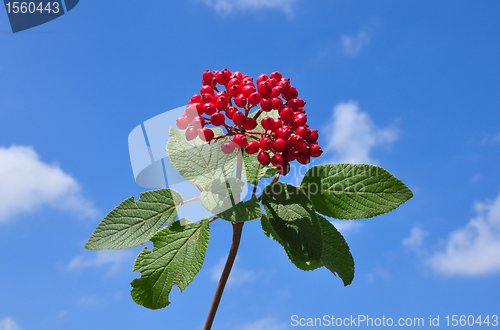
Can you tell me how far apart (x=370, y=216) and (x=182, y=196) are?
1.20 meters

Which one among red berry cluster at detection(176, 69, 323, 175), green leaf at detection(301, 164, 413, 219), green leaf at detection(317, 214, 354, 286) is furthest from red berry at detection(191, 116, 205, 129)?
green leaf at detection(317, 214, 354, 286)

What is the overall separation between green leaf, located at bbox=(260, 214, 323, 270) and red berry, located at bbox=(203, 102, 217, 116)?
691mm

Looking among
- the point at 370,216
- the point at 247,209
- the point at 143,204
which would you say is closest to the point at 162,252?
the point at 143,204

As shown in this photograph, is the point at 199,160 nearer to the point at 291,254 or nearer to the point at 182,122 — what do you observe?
the point at 182,122

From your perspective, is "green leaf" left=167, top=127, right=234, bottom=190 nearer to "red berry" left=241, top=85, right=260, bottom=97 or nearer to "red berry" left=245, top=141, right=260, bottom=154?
"red berry" left=245, top=141, right=260, bottom=154

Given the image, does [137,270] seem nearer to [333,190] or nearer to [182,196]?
[182,196]

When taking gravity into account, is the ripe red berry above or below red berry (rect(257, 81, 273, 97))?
below

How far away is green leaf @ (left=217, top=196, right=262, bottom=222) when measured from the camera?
6.88 feet

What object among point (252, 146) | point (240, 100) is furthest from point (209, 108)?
point (252, 146)

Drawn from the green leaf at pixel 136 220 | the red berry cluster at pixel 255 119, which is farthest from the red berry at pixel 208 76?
the green leaf at pixel 136 220

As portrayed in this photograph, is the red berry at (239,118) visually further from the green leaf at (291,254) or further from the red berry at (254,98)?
the green leaf at (291,254)

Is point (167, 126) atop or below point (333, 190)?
atop

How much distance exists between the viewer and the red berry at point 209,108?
216cm

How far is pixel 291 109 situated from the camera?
2232mm
